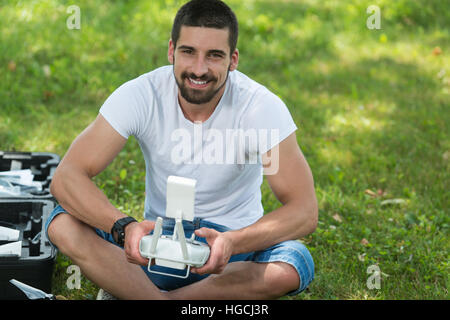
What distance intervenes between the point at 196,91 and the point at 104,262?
0.84 m

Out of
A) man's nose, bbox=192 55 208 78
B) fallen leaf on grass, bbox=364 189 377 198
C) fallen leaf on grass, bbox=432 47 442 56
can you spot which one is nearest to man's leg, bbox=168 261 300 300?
man's nose, bbox=192 55 208 78

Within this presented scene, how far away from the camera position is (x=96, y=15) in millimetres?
6508

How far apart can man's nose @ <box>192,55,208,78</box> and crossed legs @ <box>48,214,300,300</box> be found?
825 millimetres

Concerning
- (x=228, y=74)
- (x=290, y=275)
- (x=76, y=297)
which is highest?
(x=228, y=74)

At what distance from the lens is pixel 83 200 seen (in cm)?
279

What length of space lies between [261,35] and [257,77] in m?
0.88

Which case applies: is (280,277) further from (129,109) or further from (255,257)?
(129,109)

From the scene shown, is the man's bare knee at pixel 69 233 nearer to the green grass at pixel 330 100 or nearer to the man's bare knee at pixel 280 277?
the green grass at pixel 330 100

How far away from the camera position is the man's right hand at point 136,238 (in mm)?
2533

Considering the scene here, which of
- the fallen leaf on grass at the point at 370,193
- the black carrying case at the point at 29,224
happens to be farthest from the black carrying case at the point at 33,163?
the fallen leaf on grass at the point at 370,193

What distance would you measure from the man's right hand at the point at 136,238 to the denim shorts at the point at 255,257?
36 centimetres

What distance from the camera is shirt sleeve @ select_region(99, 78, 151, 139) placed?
9.51 feet
